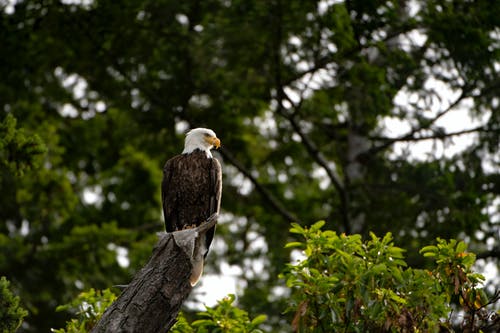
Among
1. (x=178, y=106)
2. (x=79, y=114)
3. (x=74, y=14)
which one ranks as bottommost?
(x=178, y=106)

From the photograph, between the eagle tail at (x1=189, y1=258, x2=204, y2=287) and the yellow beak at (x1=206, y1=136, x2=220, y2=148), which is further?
the yellow beak at (x1=206, y1=136, x2=220, y2=148)

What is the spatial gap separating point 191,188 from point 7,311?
2.43m

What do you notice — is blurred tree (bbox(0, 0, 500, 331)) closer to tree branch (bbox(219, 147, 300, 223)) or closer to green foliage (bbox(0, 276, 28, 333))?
tree branch (bbox(219, 147, 300, 223))

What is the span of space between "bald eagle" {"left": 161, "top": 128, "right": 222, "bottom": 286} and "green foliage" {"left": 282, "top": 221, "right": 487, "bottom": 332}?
2.15m

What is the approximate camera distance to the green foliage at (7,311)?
5902mm

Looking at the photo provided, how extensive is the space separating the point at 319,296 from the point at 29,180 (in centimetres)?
808

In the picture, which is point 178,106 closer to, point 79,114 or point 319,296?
point 79,114

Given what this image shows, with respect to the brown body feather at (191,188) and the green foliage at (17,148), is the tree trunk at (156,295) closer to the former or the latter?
the green foliage at (17,148)

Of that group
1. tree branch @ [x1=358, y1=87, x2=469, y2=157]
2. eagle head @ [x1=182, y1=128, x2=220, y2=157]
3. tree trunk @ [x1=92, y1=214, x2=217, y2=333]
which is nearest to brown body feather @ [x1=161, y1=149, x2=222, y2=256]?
eagle head @ [x1=182, y1=128, x2=220, y2=157]

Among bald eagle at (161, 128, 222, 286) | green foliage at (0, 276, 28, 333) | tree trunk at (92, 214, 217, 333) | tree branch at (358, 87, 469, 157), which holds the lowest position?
tree trunk at (92, 214, 217, 333)

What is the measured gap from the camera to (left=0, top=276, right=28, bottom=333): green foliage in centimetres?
590

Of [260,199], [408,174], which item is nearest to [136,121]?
[260,199]

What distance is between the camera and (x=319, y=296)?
564 cm

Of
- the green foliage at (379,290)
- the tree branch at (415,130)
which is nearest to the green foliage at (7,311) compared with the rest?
the green foliage at (379,290)
